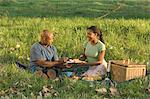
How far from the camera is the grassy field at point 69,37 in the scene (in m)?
7.56

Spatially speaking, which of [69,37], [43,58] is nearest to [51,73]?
[43,58]

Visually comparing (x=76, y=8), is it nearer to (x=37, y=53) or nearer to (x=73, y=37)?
(x=73, y=37)

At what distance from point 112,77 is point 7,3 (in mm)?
12116

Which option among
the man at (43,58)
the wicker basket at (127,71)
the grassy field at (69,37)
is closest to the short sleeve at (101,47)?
the wicker basket at (127,71)

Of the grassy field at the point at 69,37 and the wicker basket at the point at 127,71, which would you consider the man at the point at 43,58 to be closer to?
the grassy field at the point at 69,37

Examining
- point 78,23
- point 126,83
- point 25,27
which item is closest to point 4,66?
point 126,83

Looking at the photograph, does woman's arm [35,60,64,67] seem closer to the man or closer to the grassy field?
the man

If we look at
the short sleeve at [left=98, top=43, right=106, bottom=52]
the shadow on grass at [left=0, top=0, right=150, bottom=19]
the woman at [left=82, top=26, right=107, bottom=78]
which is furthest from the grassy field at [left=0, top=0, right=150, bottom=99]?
the short sleeve at [left=98, top=43, right=106, bottom=52]

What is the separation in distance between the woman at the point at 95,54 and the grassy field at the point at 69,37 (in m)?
0.88

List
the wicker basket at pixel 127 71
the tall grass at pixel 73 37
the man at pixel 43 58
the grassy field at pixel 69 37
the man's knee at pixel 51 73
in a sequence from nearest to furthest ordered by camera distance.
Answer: the grassy field at pixel 69 37
the wicker basket at pixel 127 71
the man's knee at pixel 51 73
the man at pixel 43 58
the tall grass at pixel 73 37

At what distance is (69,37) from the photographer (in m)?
12.0

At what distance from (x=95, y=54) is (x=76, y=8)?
10086 mm

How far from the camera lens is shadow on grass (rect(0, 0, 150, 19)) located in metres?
17.5

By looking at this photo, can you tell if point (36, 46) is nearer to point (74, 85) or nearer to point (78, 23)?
point (74, 85)
